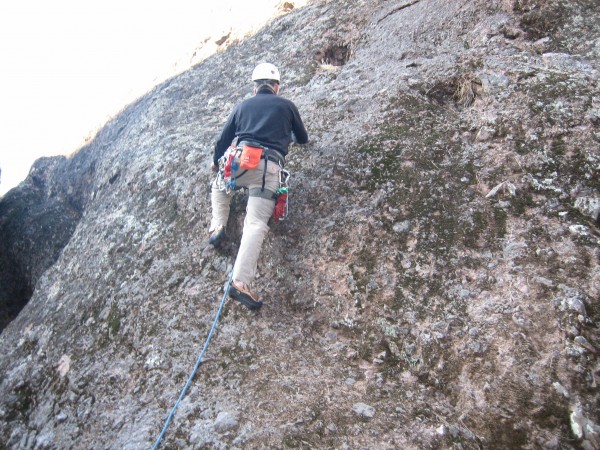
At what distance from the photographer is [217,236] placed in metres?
5.43

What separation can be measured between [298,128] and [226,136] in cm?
95

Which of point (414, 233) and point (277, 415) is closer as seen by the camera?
point (277, 415)

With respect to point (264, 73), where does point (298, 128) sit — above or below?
below

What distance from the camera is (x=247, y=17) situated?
11445 millimetres

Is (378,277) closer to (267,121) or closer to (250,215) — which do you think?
(250,215)

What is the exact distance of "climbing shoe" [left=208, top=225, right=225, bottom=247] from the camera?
214 inches

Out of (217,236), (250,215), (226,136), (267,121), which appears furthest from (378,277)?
(226,136)

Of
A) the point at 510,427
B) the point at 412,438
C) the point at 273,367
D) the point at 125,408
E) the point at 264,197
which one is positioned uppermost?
the point at 264,197

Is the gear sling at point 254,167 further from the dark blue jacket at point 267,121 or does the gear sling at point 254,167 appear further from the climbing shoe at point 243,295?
the climbing shoe at point 243,295

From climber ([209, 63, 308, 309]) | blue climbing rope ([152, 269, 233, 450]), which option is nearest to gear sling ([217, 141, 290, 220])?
climber ([209, 63, 308, 309])

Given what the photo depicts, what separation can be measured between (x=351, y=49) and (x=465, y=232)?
5.12m

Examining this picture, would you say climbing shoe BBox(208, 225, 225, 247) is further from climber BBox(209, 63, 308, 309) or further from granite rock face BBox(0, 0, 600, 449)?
granite rock face BBox(0, 0, 600, 449)

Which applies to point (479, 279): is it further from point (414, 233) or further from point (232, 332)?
point (232, 332)

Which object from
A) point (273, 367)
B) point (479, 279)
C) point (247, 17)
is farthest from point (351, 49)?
point (273, 367)
